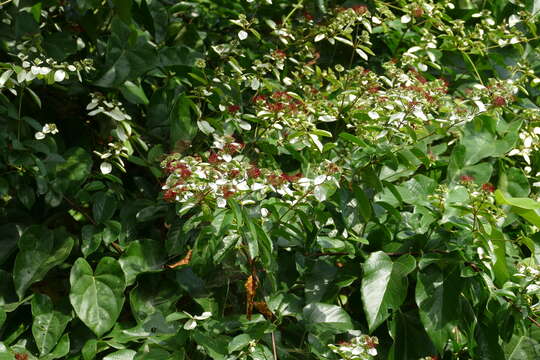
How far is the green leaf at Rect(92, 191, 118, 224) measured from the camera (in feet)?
5.60

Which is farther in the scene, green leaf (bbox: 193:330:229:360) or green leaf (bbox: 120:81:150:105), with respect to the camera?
green leaf (bbox: 120:81:150:105)

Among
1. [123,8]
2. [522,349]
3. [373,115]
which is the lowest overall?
[522,349]

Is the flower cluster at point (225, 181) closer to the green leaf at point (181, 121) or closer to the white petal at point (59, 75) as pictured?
the green leaf at point (181, 121)

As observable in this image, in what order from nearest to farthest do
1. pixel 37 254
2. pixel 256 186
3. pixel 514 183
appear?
pixel 256 186 → pixel 37 254 → pixel 514 183

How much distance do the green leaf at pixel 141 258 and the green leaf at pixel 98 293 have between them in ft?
0.10

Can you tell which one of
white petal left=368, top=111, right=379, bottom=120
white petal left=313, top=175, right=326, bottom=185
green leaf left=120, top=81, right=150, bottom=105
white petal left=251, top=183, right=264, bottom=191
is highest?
white petal left=368, top=111, right=379, bottom=120

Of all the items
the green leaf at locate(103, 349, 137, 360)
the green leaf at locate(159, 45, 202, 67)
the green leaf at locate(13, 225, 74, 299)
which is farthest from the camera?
the green leaf at locate(159, 45, 202, 67)

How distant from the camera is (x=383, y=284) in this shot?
1602 mm

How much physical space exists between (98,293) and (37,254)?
0.19 metres

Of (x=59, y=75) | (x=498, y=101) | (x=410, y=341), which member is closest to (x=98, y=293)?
(x=59, y=75)

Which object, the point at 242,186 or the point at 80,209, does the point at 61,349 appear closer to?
the point at 80,209

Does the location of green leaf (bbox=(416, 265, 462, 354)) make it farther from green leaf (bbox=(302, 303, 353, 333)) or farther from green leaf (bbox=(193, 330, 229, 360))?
green leaf (bbox=(193, 330, 229, 360))

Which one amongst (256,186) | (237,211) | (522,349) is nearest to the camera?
(237,211)

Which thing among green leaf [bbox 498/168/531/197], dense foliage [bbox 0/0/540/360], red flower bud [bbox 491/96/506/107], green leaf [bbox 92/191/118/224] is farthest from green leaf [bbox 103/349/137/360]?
green leaf [bbox 498/168/531/197]
